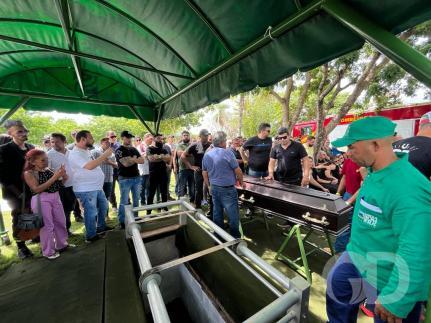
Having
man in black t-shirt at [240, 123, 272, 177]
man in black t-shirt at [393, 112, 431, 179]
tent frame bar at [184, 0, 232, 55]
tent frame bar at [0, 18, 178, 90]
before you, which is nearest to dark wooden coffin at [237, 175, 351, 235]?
man in black t-shirt at [393, 112, 431, 179]

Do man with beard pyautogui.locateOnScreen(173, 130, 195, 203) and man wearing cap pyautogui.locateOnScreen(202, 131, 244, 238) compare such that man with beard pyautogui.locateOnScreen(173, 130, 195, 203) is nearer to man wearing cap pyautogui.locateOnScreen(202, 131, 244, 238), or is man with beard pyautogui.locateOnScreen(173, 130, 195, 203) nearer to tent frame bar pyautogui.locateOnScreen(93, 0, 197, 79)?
man wearing cap pyautogui.locateOnScreen(202, 131, 244, 238)

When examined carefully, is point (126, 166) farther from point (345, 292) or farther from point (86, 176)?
point (345, 292)

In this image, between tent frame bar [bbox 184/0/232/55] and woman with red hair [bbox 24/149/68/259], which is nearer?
tent frame bar [bbox 184/0/232/55]

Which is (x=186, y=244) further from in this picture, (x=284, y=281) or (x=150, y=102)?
(x=150, y=102)

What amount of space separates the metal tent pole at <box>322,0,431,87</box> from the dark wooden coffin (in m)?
1.74

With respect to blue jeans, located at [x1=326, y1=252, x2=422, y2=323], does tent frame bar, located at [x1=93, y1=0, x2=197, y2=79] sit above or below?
above

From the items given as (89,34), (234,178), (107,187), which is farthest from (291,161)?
(107,187)

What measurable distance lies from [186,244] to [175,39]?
2822 millimetres

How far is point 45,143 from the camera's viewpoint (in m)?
5.45

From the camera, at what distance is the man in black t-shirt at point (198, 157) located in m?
5.18

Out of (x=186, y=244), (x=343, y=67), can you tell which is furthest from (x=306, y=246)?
(x=343, y=67)

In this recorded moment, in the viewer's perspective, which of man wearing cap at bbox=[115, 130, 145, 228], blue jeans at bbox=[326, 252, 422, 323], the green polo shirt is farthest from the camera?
man wearing cap at bbox=[115, 130, 145, 228]

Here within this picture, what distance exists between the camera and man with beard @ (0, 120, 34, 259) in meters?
2.98

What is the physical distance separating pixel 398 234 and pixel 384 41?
1216 mm
